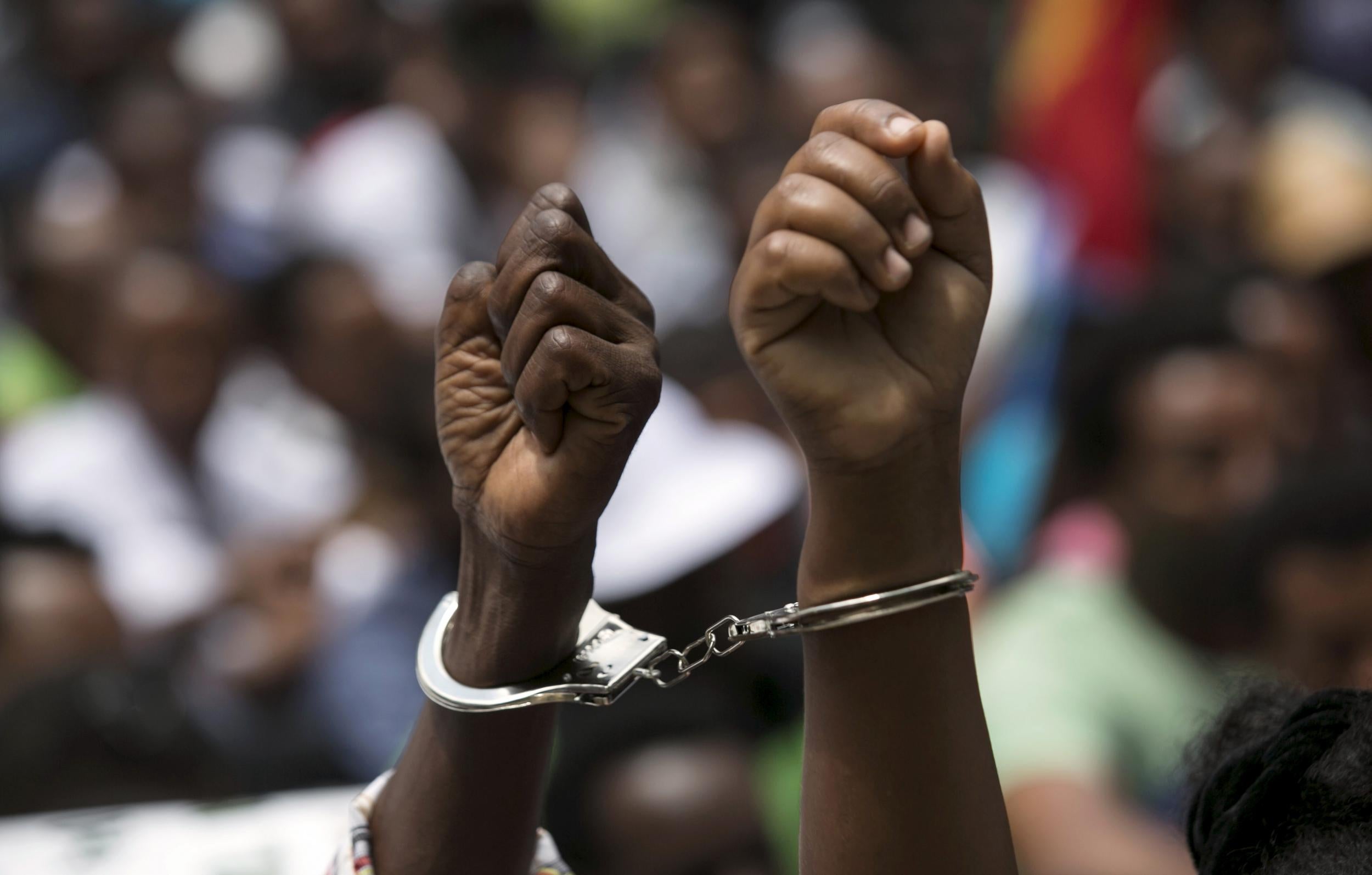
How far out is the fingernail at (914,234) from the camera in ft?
3.17

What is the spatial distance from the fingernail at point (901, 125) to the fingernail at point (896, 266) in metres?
0.08

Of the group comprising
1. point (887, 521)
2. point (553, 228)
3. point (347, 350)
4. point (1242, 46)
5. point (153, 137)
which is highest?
point (1242, 46)

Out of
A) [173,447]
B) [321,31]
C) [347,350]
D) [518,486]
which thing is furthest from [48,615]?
[321,31]

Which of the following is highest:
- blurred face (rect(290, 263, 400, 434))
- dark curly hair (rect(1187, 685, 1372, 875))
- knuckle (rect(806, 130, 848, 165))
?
blurred face (rect(290, 263, 400, 434))

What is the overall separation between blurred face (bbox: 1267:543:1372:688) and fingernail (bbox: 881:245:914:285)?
1777mm

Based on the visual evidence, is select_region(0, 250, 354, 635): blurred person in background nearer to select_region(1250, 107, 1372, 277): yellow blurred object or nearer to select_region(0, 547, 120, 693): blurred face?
select_region(0, 547, 120, 693): blurred face

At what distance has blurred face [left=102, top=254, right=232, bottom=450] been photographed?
425 centimetres

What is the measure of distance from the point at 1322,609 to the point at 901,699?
1785 millimetres

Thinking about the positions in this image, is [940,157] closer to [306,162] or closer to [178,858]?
[178,858]

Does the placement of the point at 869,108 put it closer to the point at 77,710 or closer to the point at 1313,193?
the point at 77,710

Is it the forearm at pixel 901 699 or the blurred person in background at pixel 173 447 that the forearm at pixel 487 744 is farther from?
the blurred person in background at pixel 173 447

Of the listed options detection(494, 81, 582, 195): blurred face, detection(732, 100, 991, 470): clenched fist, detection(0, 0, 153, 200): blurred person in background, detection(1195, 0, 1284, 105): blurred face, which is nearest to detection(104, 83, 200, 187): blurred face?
detection(0, 0, 153, 200): blurred person in background

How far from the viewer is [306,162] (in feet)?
17.6

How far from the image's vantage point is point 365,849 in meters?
1.25
